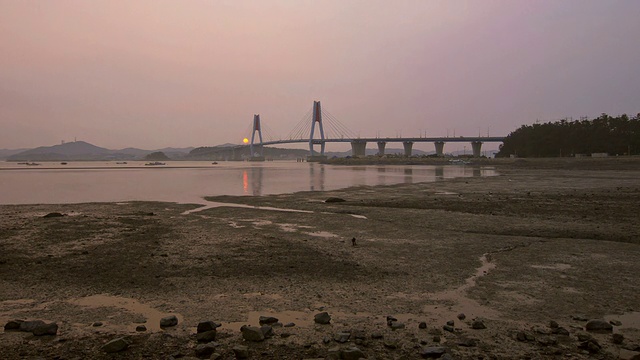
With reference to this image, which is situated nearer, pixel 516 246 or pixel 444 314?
pixel 444 314

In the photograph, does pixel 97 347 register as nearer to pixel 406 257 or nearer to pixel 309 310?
pixel 309 310

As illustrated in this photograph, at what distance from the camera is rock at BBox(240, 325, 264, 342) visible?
221 inches

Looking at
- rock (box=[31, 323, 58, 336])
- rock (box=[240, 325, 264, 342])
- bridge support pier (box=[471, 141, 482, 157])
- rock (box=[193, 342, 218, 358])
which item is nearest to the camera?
rock (box=[193, 342, 218, 358])

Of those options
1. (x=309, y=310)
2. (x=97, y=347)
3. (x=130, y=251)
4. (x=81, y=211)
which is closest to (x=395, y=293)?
(x=309, y=310)

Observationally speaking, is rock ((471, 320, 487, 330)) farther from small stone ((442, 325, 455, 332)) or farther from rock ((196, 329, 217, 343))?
rock ((196, 329, 217, 343))

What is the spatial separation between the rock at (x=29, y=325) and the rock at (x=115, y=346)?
135 cm

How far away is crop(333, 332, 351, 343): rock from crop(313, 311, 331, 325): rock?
0.56 meters

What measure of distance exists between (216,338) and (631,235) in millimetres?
13783

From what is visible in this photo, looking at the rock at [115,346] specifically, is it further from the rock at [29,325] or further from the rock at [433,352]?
the rock at [433,352]

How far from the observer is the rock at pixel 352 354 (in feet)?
16.7

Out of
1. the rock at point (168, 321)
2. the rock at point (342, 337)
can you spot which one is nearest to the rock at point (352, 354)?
the rock at point (342, 337)

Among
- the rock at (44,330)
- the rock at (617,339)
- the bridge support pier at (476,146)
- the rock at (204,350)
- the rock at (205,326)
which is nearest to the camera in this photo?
the rock at (204,350)

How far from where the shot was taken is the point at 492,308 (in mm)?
7004

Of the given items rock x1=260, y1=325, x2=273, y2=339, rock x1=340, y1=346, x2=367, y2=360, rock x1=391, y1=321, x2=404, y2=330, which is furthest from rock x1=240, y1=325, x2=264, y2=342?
rock x1=391, y1=321, x2=404, y2=330
